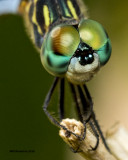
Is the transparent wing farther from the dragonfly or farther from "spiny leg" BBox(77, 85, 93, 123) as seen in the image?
"spiny leg" BBox(77, 85, 93, 123)

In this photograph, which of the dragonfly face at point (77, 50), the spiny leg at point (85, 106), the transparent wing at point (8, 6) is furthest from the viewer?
the transparent wing at point (8, 6)

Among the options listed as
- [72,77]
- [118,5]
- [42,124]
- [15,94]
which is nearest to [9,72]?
[15,94]

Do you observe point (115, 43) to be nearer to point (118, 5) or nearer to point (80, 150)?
point (118, 5)

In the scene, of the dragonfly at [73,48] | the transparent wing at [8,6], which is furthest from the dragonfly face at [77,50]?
the transparent wing at [8,6]

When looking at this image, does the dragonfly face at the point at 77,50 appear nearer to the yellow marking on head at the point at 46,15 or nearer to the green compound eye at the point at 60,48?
the green compound eye at the point at 60,48

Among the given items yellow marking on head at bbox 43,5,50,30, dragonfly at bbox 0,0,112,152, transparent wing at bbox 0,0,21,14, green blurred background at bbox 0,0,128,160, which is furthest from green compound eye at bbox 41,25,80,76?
transparent wing at bbox 0,0,21,14

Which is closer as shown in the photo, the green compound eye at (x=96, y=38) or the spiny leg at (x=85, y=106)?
the green compound eye at (x=96, y=38)
